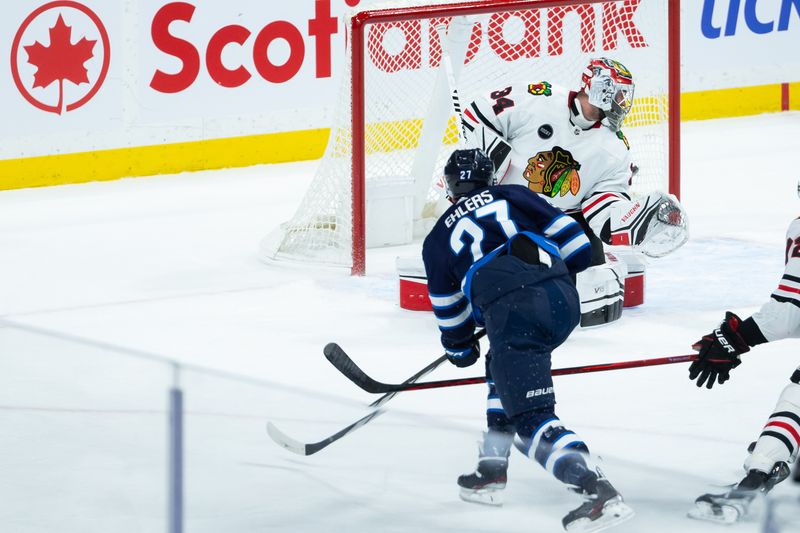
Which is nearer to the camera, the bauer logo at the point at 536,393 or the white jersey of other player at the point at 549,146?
the bauer logo at the point at 536,393

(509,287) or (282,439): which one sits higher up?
(509,287)

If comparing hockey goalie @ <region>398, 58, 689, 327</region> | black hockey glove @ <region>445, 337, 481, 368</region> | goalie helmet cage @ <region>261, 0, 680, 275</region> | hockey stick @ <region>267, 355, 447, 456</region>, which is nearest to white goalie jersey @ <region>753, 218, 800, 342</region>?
black hockey glove @ <region>445, 337, 481, 368</region>

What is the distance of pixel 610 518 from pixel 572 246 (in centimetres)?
77

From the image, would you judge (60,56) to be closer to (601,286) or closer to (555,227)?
(601,286)

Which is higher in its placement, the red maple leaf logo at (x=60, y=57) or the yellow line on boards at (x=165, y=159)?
the red maple leaf logo at (x=60, y=57)

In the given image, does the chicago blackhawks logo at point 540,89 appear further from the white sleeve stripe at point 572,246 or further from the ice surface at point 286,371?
the white sleeve stripe at point 572,246

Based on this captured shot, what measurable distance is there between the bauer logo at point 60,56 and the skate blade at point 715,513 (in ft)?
16.2

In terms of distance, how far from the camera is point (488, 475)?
2.61 meters

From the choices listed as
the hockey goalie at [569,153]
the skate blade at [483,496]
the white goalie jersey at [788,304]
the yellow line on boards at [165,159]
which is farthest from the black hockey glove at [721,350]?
the yellow line on boards at [165,159]

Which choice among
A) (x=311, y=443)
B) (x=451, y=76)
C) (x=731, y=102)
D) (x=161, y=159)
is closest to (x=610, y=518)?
(x=311, y=443)

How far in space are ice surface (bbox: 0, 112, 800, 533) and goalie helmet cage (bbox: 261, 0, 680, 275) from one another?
0.61 feet

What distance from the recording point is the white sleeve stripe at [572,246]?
10.6 ft

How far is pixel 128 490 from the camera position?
2693 mm

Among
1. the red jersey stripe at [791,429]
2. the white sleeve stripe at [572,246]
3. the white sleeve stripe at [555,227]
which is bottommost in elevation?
the red jersey stripe at [791,429]
